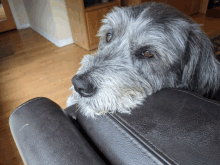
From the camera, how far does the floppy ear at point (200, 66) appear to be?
3.27 ft

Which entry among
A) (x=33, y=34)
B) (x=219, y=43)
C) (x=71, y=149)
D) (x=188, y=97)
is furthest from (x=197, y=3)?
(x=71, y=149)

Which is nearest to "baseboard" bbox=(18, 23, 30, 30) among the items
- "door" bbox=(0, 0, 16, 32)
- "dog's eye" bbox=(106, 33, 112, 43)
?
"door" bbox=(0, 0, 16, 32)

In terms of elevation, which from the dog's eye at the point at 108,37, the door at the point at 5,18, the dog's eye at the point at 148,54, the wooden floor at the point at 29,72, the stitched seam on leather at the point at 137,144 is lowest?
the wooden floor at the point at 29,72

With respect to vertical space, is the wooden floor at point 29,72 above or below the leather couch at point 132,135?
below

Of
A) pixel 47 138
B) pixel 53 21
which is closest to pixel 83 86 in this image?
pixel 47 138

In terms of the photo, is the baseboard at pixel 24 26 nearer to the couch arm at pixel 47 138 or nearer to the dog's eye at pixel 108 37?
the dog's eye at pixel 108 37

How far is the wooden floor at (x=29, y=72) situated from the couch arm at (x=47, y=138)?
4.66ft

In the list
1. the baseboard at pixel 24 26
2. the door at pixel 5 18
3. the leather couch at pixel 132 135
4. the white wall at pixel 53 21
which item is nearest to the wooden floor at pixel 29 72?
the white wall at pixel 53 21

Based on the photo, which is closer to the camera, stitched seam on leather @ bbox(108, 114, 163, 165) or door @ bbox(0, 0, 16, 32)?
stitched seam on leather @ bbox(108, 114, 163, 165)

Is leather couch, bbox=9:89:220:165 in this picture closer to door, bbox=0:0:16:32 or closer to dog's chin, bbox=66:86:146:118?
dog's chin, bbox=66:86:146:118

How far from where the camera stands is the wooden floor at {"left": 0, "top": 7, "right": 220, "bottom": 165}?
2.14m

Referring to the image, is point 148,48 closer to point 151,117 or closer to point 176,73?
point 176,73

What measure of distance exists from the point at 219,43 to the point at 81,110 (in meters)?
1.68

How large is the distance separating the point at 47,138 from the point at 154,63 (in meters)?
0.78
